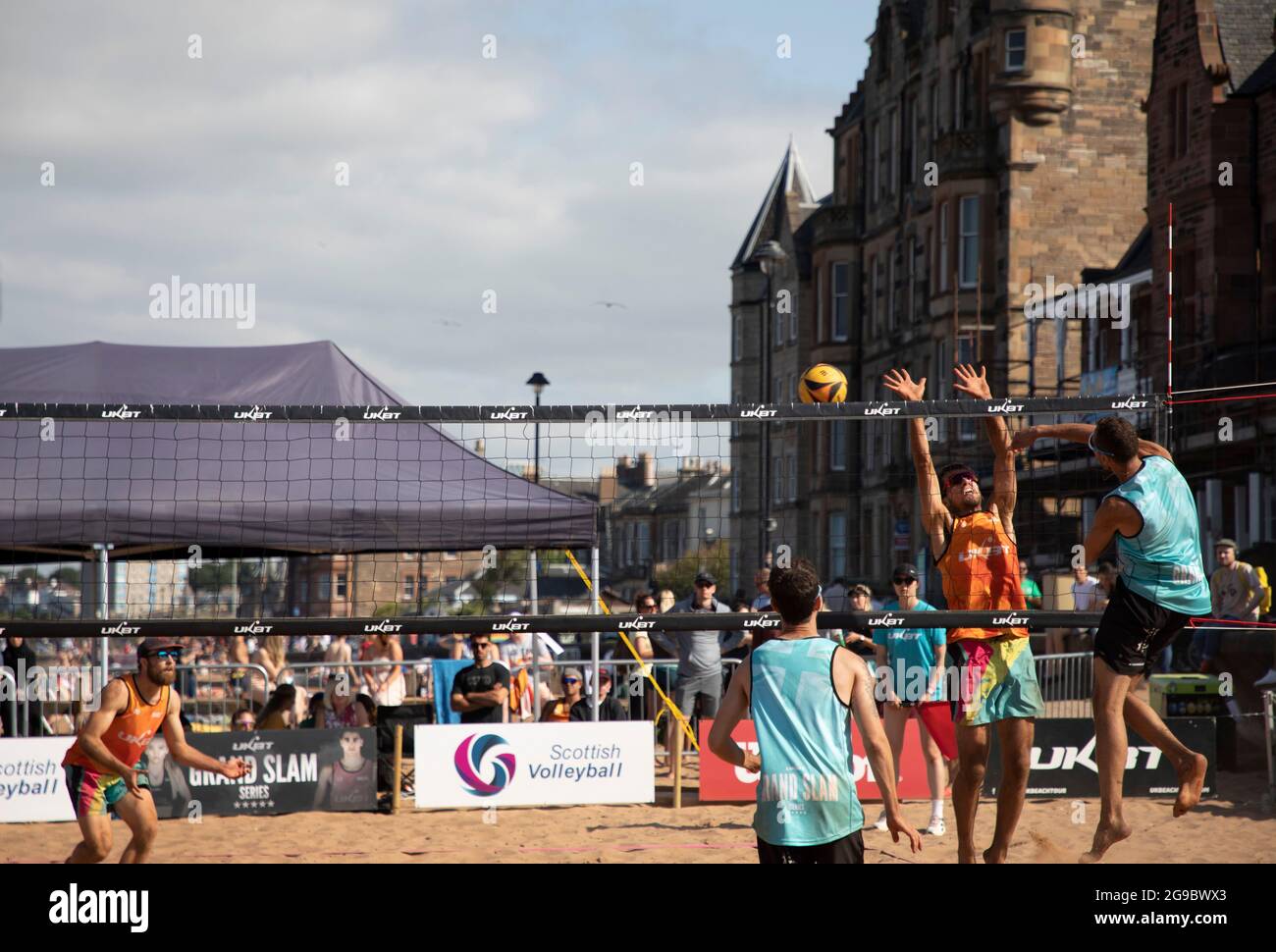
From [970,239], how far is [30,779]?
27.2 m

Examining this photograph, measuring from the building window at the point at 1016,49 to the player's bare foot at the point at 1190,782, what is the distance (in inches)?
1115

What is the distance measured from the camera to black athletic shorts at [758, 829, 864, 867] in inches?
209

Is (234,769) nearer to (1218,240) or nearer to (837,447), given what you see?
(1218,240)

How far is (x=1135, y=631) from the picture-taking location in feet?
22.1

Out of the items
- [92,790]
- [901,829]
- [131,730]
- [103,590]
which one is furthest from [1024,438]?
[103,590]

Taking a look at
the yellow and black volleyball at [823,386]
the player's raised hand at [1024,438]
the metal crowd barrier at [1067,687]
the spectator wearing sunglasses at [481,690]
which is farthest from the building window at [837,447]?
the player's raised hand at [1024,438]

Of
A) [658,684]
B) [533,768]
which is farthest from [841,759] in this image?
[658,684]

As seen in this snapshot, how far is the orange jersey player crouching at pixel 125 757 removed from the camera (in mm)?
7562

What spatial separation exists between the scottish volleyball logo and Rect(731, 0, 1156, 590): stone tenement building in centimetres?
1402

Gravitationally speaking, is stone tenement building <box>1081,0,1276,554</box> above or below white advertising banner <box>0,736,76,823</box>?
above

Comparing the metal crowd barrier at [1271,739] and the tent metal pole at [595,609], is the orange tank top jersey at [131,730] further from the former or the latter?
the metal crowd barrier at [1271,739]

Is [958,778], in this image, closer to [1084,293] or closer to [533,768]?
[533,768]

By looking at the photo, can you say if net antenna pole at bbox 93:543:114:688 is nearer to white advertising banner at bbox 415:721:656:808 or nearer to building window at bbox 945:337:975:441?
white advertising banner at bbox 415:721:656:808

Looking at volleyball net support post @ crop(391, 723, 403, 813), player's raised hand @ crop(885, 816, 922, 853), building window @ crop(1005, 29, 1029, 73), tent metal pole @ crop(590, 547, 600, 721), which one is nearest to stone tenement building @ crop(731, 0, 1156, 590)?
building window @ crop(1005, 29, 1029, 73)
